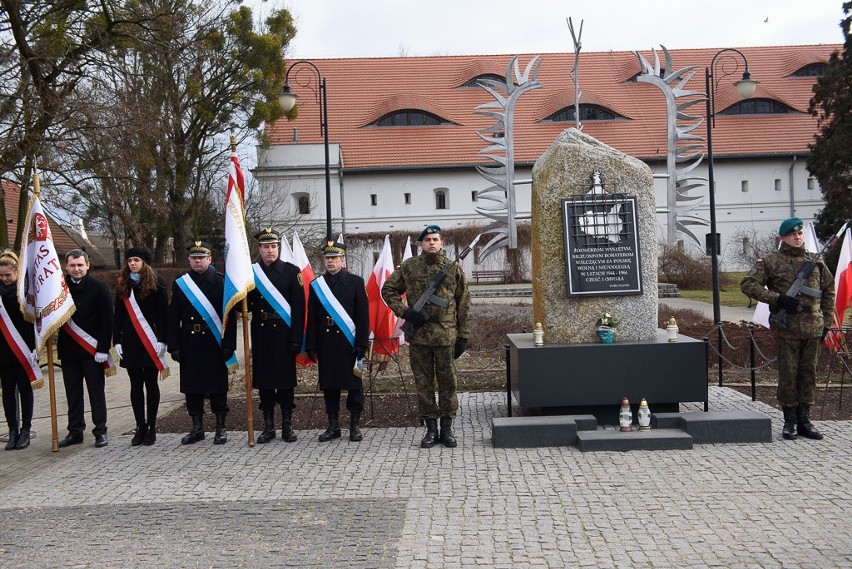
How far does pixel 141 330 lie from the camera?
26.4ft

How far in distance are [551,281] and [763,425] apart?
8.00 ft

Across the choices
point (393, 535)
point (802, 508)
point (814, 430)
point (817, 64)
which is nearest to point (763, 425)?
point (814, 430)

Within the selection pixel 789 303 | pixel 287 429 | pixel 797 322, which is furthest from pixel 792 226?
pixel 287 429

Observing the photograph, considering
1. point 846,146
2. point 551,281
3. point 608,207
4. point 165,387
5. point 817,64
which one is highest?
point 817,64

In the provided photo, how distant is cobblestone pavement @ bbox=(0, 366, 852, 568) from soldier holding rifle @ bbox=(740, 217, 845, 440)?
0.37 m

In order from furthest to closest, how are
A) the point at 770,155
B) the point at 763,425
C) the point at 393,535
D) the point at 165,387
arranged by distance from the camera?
1. the point at 770,155
2. the point at 165,387
3. the point at 763,425
4. the point at 393,535

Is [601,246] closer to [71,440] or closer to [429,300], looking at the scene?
[429,300]

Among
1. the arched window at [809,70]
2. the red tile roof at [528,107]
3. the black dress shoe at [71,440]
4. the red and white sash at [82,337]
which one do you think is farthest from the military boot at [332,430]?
the arched window at [809,70]

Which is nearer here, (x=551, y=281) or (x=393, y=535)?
(x=393, y=535)

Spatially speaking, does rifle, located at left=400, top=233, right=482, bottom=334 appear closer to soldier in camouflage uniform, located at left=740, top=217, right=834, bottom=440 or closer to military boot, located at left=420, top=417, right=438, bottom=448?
military boot, located at left=420, top=417, right=438, bottom=448

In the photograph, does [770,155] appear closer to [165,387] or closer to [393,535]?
[165,387]

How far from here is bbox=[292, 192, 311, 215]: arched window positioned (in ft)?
138

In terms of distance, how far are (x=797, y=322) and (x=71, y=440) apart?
7.06 m

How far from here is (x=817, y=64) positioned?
147 feet
